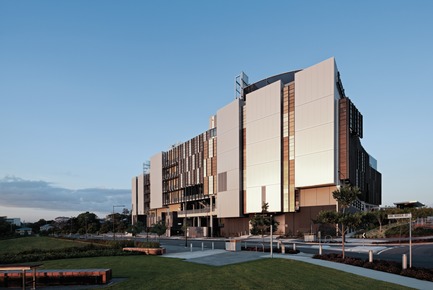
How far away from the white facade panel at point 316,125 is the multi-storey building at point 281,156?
156mm

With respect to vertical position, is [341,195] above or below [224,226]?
above

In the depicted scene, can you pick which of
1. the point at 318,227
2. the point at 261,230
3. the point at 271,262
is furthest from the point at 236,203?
the point at 271,262

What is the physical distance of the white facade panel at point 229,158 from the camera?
74062 millimetres

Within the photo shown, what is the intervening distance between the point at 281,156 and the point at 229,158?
15689mm

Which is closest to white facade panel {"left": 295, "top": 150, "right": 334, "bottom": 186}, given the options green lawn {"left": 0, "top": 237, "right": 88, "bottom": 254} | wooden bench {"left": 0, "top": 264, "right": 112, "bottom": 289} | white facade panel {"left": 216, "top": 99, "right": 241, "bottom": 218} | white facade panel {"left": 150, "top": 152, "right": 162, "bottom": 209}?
white facade panel {"left": 216, "top": 99, "right": 241, "bottom": 218}

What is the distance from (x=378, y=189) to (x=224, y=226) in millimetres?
45819

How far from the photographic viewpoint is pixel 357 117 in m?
60.6

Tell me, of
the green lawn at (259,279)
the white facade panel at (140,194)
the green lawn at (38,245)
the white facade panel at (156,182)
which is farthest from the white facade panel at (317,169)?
the white facade panel at (140,194)

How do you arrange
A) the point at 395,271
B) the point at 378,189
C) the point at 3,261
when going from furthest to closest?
the point at 378,189 → the point at 3,261 → the point at 395,271

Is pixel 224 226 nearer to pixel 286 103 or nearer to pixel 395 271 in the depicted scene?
pixel 286 103

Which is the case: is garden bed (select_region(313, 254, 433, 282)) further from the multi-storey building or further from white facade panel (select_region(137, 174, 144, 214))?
white facade panel (select_region(137, 174, 144, 214))

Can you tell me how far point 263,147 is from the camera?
223 feet

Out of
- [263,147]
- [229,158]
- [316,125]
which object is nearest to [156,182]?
[229,158]

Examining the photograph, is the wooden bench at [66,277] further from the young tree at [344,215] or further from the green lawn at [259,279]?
the young tree at [344,215]
